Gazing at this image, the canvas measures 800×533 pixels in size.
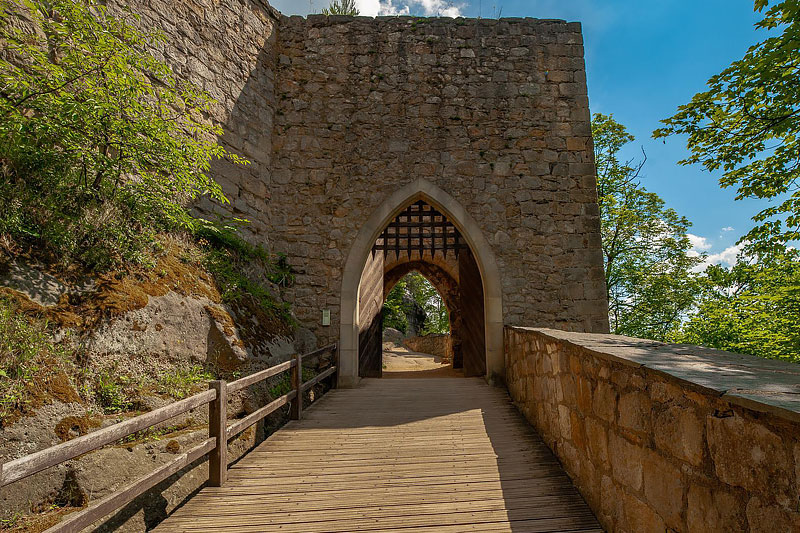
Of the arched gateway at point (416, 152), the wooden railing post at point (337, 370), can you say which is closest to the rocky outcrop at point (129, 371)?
the wooden railing post at point (337, 370)

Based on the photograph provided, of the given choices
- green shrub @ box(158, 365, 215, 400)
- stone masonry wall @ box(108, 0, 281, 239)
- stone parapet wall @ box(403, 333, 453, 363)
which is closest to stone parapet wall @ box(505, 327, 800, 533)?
green shrub @ box(158, 365, 215, 400)

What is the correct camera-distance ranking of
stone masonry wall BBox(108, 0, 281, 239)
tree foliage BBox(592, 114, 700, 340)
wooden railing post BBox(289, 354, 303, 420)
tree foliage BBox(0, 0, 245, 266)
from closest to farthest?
1. tree foliage BBox(0, 0, 245, 266)
2. wooden railing post BBox(289, 354, 303, 420)
3. stone masonry wall BBox(108, 0, 281, 239)
4. tree foliage BBox(592, 114, 700, 340)

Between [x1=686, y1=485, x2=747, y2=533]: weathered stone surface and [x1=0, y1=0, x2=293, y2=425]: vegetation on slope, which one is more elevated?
[x1=0, y1=0, x2=293, y2=425]: vegetation on slope

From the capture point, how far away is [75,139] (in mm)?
2998

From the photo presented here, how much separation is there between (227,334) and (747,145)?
6277 millimetres

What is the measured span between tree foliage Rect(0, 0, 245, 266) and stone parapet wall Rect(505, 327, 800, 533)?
3.50m

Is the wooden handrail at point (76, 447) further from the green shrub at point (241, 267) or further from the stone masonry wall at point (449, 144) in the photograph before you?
the stone masonry wall at point (449, 144)

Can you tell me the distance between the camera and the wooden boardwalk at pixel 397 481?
2145mm

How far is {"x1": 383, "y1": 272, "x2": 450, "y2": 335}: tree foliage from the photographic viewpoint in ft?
65.1

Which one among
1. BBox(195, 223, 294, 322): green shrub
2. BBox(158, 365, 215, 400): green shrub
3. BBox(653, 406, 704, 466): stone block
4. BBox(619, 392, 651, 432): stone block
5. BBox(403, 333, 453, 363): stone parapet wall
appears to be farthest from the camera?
BBox(403, 333, 453, 363): stone parapet wall

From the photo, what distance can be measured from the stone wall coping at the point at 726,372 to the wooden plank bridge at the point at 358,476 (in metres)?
0.93

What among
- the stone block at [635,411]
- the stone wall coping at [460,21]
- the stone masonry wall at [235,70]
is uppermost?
the stone wall coping at [460,21]

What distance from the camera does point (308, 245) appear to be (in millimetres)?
5793

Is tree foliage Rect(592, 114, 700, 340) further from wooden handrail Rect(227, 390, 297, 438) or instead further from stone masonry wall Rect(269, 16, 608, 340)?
wooden handrail Rect(227, 390, 297, 438)
